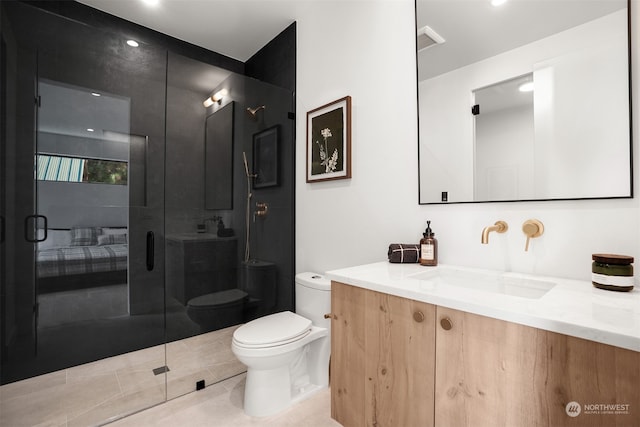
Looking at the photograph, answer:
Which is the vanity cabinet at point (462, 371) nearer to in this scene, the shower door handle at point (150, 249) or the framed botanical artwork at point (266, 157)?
the framed botanical artwork at point (266, 157)

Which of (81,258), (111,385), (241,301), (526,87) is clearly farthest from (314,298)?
(526,87)

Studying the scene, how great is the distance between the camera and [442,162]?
1.47 m

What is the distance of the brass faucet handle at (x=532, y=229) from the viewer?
1.15 meters

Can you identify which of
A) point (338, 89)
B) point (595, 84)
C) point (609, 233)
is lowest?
point (609, 233)

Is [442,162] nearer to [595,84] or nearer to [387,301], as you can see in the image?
[595,84]

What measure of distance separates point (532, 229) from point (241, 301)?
6.58 feet

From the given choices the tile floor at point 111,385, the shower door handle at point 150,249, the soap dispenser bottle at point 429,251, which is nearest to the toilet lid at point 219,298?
the tile floor at point 111,385

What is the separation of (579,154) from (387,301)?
0.91 metres

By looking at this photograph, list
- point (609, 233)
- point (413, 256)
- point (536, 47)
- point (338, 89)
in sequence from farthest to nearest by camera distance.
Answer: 1. point (338, 89)
2. point (413, 256)
3. point (536, 47)
4. point (609, 233)

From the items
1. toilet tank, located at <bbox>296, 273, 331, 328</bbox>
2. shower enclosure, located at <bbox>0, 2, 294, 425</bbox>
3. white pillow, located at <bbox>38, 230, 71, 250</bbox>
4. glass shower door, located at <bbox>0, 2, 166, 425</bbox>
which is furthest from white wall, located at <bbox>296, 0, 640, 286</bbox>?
white pillow, located at <bbox>38, 230, 71, 250</bbox>

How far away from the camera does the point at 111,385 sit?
173 centimetres

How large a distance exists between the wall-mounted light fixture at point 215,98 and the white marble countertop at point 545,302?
163cm

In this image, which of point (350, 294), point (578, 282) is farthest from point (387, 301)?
point (578, 282)

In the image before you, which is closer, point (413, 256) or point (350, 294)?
point (350, 294)
